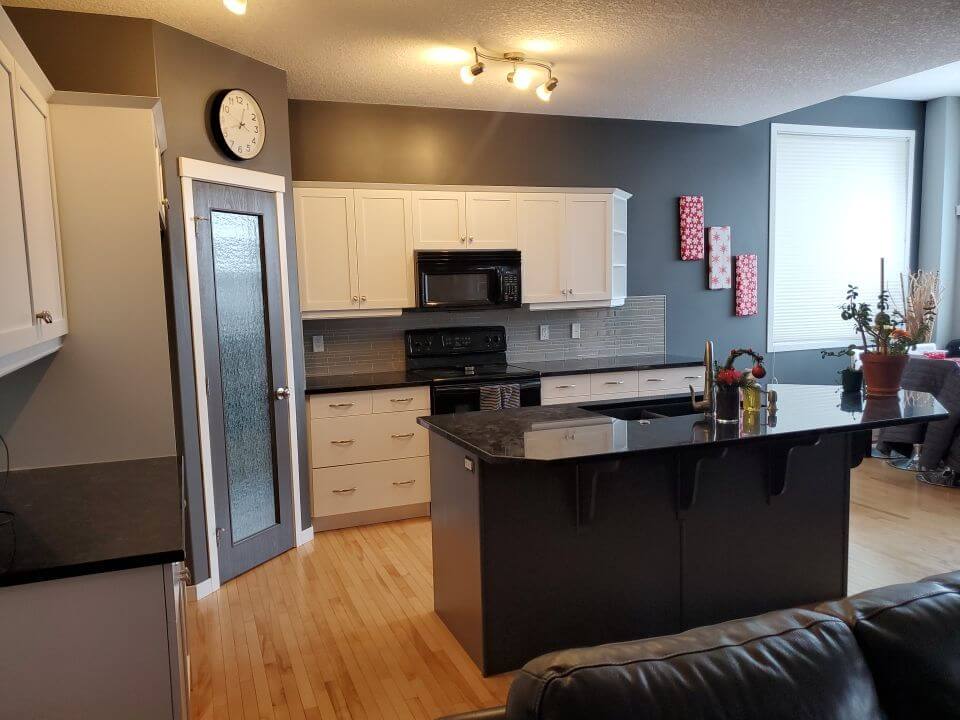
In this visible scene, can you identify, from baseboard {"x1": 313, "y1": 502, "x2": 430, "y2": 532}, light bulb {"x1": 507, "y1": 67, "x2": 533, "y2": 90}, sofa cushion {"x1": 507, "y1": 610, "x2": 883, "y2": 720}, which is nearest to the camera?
sofa cushion {"x1": 507, "y1": 610, "x2": 883, "y2": 720}

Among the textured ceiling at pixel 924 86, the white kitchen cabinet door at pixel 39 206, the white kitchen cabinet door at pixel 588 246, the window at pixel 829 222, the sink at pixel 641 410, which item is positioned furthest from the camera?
the window at pixel 829 222

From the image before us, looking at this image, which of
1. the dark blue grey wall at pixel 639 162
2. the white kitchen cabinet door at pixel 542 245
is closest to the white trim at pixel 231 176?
the dark blue grey wall at pixel 639 162

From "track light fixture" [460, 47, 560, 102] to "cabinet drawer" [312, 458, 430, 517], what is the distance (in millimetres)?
2327

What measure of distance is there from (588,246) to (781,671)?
4314 mm

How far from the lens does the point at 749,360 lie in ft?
20.6

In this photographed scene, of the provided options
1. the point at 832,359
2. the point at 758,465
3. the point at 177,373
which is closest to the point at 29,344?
the point at 177,373

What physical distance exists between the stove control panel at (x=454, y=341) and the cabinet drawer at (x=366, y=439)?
0.67 meters

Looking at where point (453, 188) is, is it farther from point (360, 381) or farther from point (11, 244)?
point (11, 244)

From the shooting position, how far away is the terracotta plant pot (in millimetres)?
3363

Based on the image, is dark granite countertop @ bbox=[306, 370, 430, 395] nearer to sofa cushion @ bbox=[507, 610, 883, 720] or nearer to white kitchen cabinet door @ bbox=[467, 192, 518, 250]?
white kitchen cabinet door @ bbox=[467, 192, 518, 250]

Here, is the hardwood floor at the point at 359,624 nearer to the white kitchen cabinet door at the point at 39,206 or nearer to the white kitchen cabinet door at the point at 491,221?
the white kitchen cabinet door at the point at 39,206

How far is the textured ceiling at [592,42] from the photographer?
10.7 feet

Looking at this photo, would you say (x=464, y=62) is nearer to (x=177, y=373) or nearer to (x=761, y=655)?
(x=177, y=373)

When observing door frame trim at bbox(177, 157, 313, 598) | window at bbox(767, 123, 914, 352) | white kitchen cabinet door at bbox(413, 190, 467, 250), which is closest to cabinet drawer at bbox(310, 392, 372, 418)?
door frame trim at bbox(177, 157, 313, 598)
